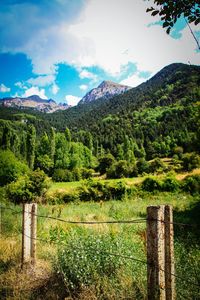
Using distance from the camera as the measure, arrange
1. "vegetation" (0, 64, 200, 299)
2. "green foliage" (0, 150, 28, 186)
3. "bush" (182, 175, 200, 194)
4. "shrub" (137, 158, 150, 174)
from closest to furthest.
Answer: "vegetation" (0, 64, 200, 299) < "bush" (182, 175, 200, 194) < "green foliage" (0, 150, 28, 186) < "shrub" (137, 158, 150, 174)

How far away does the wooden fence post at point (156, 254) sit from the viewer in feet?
8.80

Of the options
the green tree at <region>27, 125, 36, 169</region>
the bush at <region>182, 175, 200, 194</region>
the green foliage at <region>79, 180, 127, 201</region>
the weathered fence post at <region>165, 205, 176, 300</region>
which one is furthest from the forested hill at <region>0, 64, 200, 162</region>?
the weathered fence post at <region>165, 205, 176, 300</region>

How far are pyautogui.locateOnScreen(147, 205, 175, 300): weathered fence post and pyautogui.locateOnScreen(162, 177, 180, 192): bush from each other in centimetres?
2359

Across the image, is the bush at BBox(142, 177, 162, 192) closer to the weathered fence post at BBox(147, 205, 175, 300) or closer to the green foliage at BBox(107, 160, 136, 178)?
the green foliage at BBox(107, 160, 136, 178)

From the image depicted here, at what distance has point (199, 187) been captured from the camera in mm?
24328

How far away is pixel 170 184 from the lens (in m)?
25.6

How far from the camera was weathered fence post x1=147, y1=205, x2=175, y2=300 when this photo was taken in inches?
106

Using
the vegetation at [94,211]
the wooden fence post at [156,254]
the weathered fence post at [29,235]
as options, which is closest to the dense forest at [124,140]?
the vegetation at [94,211]

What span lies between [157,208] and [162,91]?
16668 centimetres

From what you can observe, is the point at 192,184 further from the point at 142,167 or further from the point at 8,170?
the point at 8,170

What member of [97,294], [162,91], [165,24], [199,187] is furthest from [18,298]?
[162,91]

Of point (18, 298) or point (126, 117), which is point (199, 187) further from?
point (126, 117)

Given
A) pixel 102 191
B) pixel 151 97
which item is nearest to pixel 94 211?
pixel 102 191

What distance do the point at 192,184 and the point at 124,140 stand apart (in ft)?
163
